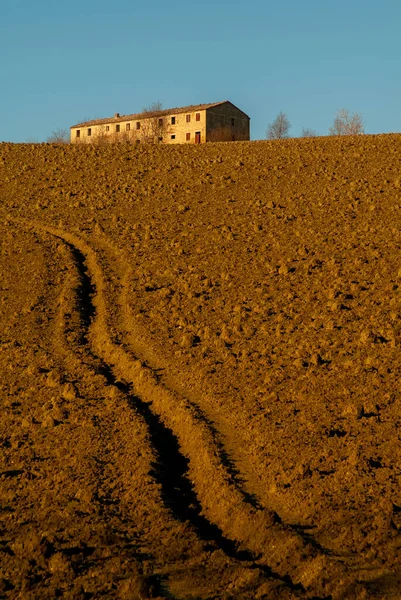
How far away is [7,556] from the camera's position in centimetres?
745

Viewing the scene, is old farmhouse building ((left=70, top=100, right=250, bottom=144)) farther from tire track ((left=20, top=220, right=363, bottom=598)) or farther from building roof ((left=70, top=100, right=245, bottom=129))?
tire track ((left=20, top=220, right=363, bottom=598))

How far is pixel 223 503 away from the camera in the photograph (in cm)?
870

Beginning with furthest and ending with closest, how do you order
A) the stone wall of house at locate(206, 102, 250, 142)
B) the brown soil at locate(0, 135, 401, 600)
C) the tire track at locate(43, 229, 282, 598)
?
the stone wall of house at locate(206, 102, 250, 142), the tire track at locate(43, 229, 282, 598), the brown soil at locate(0, 135, 401, 600)

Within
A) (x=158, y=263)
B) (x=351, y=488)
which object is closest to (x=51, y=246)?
(x=158, y=263)

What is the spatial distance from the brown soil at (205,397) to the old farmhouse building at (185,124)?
47.6 m

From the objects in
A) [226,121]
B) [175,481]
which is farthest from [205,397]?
[226,121]

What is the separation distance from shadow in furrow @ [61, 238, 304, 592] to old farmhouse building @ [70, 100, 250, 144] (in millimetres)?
57576

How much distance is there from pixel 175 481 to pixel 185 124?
220 ft

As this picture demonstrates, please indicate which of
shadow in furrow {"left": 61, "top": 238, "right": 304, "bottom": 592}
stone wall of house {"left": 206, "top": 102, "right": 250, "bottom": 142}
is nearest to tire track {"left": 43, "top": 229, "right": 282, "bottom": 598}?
shadow in furrow {"left": 61, "top": 238, "right": 304, "bottom": 592}

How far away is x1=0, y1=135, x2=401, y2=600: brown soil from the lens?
24.1 feet

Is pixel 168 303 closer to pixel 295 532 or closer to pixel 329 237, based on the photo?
pixel 329 237

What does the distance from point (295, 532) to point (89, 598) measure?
2.12 meters

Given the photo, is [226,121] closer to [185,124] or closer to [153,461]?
[185,124]

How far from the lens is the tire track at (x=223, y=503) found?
22.8ft
